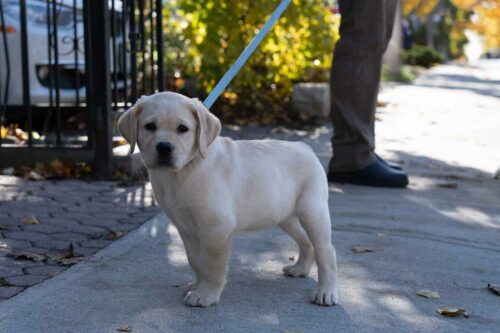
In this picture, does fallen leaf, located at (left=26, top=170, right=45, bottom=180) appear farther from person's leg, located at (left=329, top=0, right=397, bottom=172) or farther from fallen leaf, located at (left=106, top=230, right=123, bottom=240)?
person's leg, located at (left=329, top=0, right=397, bottom=172)

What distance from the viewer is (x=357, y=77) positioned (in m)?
5.64

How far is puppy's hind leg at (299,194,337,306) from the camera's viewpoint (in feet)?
10.6

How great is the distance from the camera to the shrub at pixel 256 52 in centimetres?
933

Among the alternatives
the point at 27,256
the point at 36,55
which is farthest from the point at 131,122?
the point at 36,55

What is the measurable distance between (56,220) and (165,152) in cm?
199

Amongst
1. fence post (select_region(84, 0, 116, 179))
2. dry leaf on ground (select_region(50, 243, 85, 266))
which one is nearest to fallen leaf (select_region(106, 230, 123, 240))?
dry leaf on ground (select_region(50, 243, 85, 266))

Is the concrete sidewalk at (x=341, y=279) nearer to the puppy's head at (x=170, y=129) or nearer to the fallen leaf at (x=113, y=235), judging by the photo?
the fallen leaf at (x=113, y=235)

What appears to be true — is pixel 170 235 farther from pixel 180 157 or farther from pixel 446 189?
pixel 446 189

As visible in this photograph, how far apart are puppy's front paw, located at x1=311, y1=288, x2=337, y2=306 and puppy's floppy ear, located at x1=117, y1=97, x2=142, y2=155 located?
99 cm

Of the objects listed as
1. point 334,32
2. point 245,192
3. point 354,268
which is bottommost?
point 354,268

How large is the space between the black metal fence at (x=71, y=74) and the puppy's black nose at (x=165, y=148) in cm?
304

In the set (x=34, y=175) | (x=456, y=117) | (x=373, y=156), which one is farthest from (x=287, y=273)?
(x=456, y=117)

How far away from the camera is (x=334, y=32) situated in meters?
10.0

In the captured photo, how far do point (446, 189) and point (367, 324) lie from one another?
3049 mm
